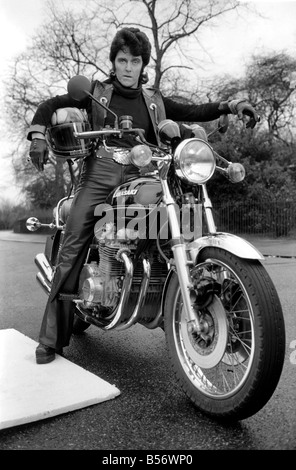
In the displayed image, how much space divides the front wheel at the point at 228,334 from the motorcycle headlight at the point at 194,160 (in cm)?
36

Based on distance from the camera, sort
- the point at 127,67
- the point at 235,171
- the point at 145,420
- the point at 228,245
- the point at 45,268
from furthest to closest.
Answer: the point at 45,268
the point at 127,67
the point at 235,171
the point at 145,420
the point at 228,245

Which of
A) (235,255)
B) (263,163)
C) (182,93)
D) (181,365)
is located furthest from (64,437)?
(263,163)

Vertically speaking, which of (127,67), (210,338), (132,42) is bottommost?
(210,338)

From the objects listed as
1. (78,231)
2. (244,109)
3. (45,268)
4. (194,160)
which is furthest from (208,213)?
(45,268)

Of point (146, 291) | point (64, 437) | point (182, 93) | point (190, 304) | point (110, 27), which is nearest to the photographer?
point (64, 437)

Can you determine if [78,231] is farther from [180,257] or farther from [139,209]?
[180,257]

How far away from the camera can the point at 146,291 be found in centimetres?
261

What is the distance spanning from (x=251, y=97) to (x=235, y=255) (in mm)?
13422

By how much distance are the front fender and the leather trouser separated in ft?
2.66

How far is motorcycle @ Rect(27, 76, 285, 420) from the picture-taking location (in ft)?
6.43

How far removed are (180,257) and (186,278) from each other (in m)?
0.10

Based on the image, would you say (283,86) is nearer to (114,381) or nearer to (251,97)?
(251,97)

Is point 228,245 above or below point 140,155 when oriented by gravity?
below

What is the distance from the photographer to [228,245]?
6.80 ft
